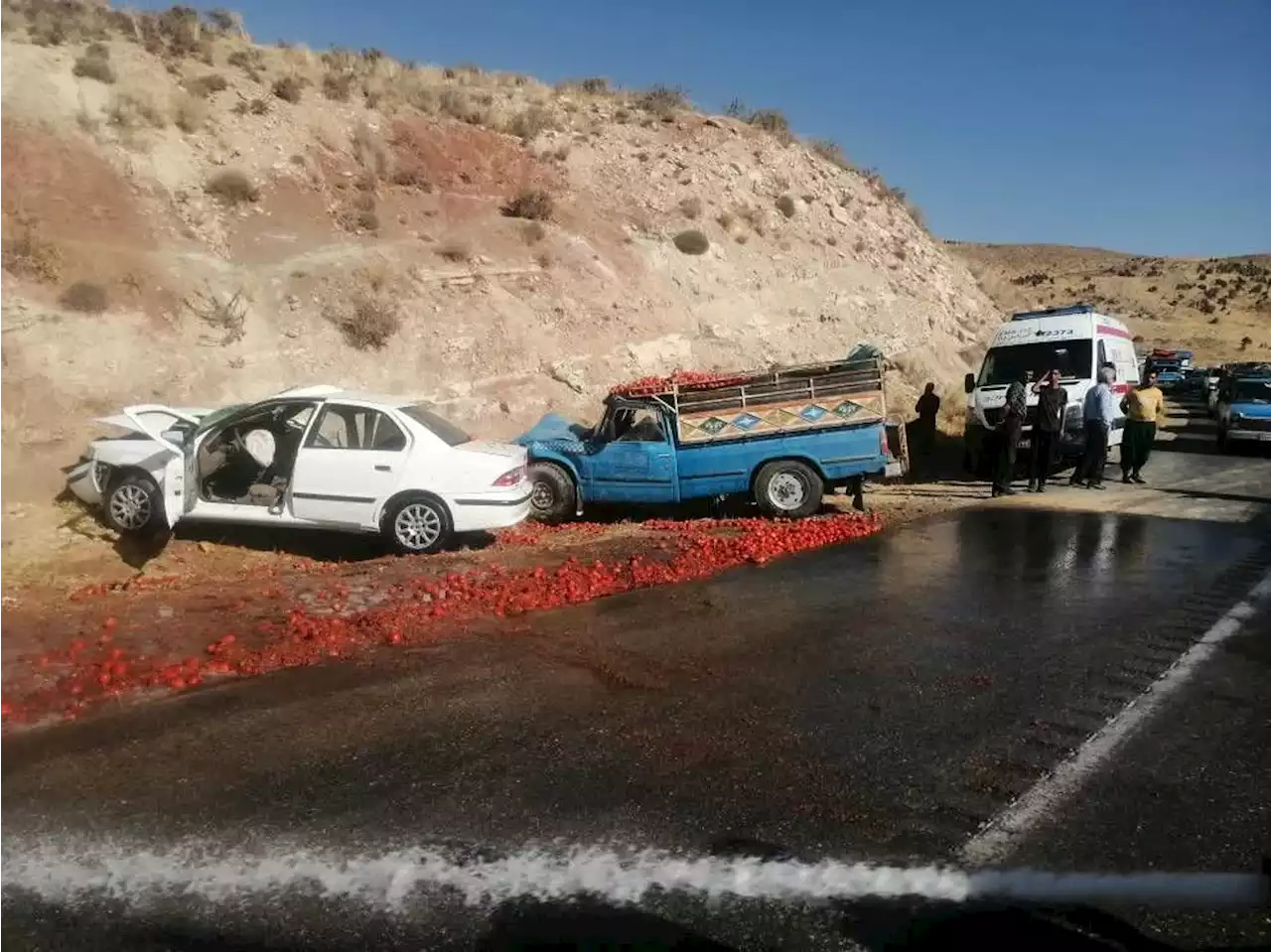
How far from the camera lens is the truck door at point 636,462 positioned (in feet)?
43.3

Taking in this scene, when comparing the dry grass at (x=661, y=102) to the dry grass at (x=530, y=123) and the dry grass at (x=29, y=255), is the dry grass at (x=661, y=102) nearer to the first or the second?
the dry grass at (x=530, y=123)

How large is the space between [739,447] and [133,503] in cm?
726

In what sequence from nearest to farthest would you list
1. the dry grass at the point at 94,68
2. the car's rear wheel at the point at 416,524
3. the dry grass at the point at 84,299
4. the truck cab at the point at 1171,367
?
the car's rear wheel at the point at 416,524, the dry grass at the point at 84,299, the dry grass at the point at 94,68, the truck cab at the point at 1171,367

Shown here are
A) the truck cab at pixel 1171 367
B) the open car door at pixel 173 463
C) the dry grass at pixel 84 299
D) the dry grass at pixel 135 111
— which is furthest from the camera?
the truck cab at pixel 1171 367

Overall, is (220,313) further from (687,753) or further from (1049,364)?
(687,753)

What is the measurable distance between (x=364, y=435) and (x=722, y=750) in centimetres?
659

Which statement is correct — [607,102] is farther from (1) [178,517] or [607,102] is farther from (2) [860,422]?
(1) [178,517]

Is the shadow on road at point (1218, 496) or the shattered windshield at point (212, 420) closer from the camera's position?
the shattered windshield at point (212, 420)

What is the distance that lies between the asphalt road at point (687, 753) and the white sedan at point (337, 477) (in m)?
2.63

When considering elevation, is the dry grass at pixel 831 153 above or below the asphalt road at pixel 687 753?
above

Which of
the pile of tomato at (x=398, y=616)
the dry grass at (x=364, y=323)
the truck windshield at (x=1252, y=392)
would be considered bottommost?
the pile of tomato at (x=398, y=616)

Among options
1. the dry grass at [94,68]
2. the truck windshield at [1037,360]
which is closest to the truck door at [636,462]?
the truck windshield at [1037,360]

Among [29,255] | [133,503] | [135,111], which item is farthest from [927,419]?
[135,111]

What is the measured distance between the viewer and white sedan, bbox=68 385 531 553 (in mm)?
10586
